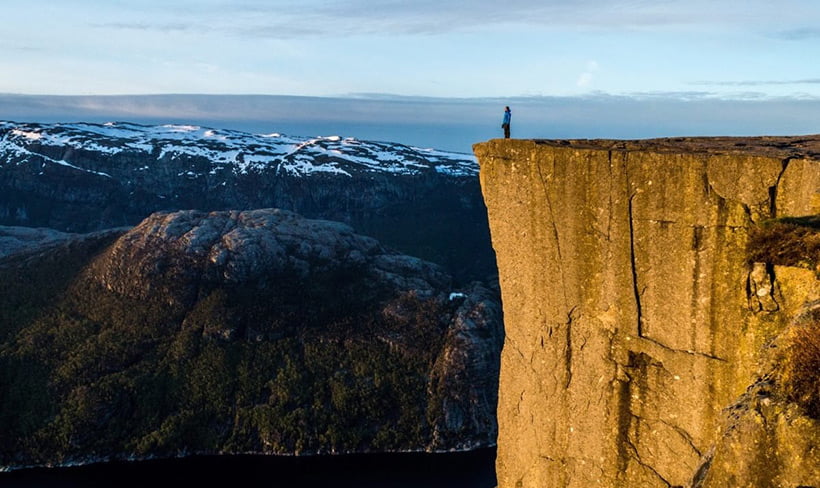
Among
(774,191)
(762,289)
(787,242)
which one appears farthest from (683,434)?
(774,191)

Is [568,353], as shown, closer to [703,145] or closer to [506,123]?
[703,145]

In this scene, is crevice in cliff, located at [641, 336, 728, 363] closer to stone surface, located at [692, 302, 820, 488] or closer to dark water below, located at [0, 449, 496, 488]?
stone surface, located at [692, 302, 820, 488]

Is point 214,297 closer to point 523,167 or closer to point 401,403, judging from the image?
point 401,403

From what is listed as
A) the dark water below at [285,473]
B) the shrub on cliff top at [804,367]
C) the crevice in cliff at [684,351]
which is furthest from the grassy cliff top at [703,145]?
the dark water below at [285,473]

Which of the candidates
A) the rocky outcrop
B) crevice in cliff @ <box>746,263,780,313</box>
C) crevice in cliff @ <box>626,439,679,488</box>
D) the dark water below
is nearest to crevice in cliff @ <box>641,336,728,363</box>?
crevice in cliff @ <box>746,263,780,313</box>

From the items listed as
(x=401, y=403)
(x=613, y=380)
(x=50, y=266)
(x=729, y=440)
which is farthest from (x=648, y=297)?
(x=50, y=266)

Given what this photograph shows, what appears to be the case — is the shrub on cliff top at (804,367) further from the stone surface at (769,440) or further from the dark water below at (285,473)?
the dark water below at (285,473)
